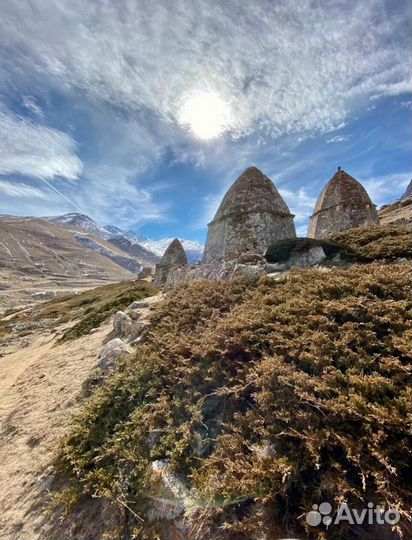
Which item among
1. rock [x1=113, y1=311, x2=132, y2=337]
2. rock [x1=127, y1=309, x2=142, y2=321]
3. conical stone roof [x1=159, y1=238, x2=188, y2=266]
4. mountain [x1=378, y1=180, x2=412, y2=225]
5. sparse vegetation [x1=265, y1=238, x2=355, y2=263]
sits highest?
mountain [x1=378, y1=180, x2=412, y2=225]

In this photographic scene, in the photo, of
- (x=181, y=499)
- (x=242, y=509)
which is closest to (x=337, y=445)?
(x=242, y=509)

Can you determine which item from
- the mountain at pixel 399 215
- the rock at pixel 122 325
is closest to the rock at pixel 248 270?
the rock at pixel 122 325

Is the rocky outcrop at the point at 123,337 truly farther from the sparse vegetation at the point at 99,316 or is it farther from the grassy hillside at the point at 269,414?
the sparse vegetation at the point at 99,316

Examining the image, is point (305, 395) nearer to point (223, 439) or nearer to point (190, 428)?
point (223, 439)

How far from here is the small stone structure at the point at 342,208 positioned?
17.5 metres

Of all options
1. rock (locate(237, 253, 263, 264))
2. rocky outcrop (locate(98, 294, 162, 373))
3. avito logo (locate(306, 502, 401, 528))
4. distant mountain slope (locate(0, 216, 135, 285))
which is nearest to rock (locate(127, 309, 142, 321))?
rocky outcrop (locate(98, 294, 162, 373))

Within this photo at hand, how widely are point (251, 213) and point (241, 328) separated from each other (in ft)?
31.3

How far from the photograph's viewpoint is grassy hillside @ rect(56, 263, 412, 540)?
3.06 m

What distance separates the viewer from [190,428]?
4578 millimetres

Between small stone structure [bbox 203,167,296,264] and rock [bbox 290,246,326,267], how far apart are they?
2.69 m

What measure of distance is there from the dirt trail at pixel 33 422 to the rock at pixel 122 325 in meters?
1.13

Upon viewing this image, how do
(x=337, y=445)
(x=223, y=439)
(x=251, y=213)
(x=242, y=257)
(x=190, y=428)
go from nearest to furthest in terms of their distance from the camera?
(x=337, y=445) < (x=223, y=439) < (x=190, y=428) < (x=242, y=257) < (x=251, y=213)

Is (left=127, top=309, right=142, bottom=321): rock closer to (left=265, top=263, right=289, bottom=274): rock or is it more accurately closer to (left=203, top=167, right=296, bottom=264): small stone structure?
(left=203, top=167, right=296, bottom=264): small stone structure

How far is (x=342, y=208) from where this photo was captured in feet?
58.6
